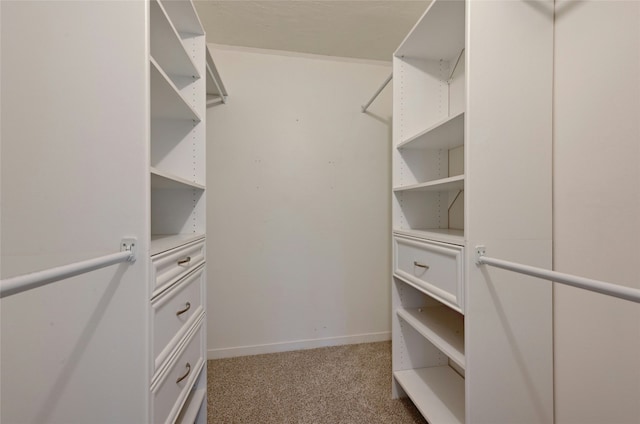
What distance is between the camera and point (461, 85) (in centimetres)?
136

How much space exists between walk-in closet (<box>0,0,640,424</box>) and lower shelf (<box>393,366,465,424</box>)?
0.04 feet

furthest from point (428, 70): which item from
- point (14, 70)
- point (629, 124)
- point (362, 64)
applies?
point (14, 70)

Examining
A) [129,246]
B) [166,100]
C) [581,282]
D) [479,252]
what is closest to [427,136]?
[479,252]

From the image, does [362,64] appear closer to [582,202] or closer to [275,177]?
[275,177]

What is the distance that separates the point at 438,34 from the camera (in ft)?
4.00

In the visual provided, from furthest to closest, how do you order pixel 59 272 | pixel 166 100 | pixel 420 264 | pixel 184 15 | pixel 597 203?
pixel 420 264
pixel 184 15
pixel 166 100
pixel 597 203
pixel 59 272

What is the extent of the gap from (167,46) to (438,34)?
1.27 m

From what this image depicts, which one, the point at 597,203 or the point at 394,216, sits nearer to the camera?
the point at 597,203

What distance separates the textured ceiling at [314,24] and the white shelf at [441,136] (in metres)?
0.86

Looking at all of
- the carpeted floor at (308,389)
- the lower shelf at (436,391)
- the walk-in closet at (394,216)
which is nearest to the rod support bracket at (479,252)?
the walk-in closet at (394,216)

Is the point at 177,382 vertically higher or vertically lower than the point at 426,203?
lower

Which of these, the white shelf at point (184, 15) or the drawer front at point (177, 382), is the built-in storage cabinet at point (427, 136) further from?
the drawer front at point (177, 382)

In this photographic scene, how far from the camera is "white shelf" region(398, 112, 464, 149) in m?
1.05

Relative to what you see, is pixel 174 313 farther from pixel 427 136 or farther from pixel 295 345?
pixel 427 136
